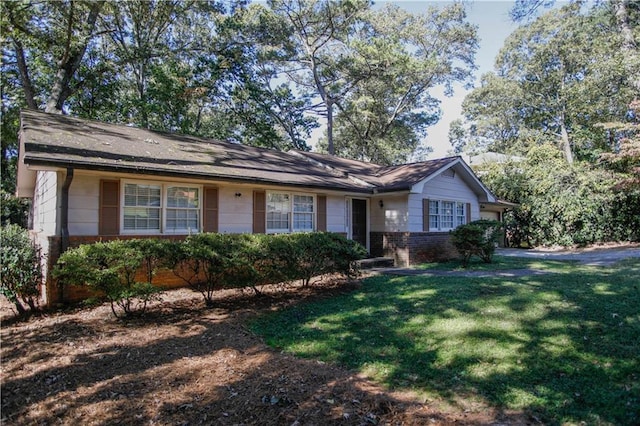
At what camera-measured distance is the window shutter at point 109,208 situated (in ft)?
26.5

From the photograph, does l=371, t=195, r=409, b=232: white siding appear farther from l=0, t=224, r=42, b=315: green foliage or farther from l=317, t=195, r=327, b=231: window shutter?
l=0, t=224, r=42, b=315: green foliage

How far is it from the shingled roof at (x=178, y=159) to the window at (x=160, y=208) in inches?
26.8

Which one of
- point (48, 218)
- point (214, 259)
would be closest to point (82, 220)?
point (48, 218)

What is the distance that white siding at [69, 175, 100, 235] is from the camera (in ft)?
25.5

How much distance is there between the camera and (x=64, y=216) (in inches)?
291

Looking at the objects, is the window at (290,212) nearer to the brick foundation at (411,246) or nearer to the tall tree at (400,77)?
the brick foundation at (411,246)

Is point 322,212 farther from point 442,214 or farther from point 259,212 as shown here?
point 442,214

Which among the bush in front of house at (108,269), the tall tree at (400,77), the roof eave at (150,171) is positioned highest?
the tall tree at (400,77)

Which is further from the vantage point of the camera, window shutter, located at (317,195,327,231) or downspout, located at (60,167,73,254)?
window shutter, located at (317,195,327,231)

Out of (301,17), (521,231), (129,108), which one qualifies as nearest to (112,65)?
(129,108)

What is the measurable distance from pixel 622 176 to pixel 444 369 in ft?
60.7

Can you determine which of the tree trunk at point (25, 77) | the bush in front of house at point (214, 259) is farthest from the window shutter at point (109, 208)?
the tree trunk at point (25, 77)

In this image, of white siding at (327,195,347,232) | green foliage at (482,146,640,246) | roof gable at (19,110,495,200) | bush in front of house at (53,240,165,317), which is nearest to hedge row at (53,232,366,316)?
bush in front of house at (53,240,165,317)

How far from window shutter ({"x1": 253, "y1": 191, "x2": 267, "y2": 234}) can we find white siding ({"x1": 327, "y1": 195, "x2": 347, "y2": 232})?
2.61 m
